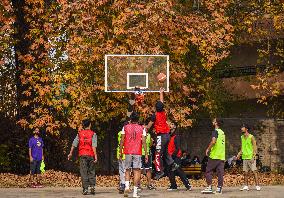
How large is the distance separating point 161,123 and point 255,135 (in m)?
17.6

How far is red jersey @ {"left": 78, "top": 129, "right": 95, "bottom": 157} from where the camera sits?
2009cm

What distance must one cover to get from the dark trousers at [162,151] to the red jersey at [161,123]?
122 mm

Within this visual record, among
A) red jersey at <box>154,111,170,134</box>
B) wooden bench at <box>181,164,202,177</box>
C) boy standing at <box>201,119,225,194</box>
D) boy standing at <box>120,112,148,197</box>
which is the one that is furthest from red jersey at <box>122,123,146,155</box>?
wooden bench at <box>181,164,202,177</box>

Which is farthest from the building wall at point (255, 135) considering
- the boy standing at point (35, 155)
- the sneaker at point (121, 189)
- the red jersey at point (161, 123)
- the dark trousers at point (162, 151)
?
the red jersey at point (161, 123)

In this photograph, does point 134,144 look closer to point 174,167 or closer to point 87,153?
point 87,153

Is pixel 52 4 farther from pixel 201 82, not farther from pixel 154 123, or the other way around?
pixel 154 123

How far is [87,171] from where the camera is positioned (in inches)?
795

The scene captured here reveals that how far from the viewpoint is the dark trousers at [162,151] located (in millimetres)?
20516

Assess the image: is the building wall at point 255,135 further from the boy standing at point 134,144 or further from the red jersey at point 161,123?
the boy standing at point 134,144

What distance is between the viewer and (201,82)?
34.2 metres

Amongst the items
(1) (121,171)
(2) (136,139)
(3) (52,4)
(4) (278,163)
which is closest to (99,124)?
(3) (52,4)

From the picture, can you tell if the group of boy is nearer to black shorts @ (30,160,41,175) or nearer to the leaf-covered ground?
black shorts @ (30,160,41,175)

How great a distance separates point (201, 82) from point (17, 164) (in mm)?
8605

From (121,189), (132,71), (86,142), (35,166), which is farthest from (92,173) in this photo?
(132,71)
